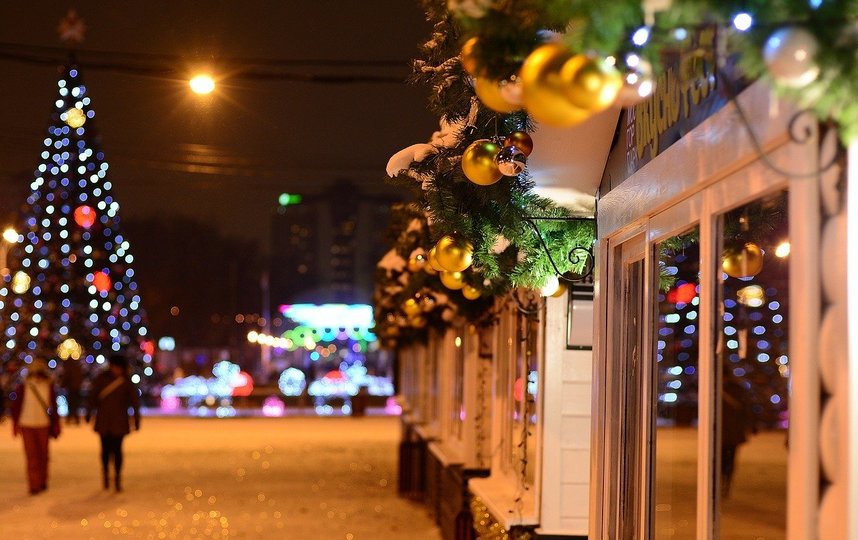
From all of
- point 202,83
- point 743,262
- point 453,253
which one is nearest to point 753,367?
point 743,262

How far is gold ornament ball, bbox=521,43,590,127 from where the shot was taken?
2.70 meters

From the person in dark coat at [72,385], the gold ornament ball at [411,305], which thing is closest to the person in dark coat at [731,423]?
the gold ornament ball at [411,305]

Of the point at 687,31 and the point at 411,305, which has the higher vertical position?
the point at 687,31

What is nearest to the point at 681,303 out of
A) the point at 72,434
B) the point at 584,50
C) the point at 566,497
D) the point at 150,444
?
the point at 584,50

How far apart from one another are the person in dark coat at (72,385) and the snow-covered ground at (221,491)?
314 cm

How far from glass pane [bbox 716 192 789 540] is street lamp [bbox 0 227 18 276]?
98.1 ft

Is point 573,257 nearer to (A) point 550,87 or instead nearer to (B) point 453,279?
(B) point 453,279

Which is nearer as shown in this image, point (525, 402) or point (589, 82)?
point (589, 82)

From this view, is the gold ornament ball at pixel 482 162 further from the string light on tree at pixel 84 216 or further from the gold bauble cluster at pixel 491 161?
the string light on tree at pixel 84 216

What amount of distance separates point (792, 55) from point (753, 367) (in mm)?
1383

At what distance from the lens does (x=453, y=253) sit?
559cm

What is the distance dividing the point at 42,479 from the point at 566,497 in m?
9.13

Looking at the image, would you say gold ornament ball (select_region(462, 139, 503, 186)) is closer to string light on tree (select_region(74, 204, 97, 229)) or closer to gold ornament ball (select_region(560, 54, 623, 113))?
gold ornament ball (select_region(560, 54, 623, 113))

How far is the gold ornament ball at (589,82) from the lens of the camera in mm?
2662
